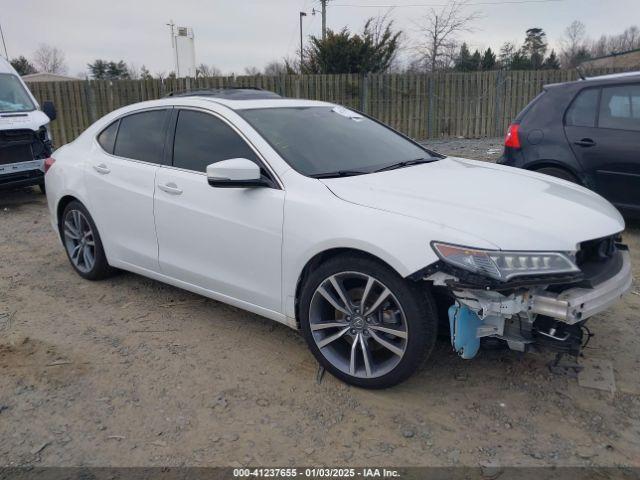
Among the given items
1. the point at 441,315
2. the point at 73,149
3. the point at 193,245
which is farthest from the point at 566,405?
the point at 73,149

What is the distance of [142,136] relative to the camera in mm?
4383

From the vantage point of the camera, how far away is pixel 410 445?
8.92ft

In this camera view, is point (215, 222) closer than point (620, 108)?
Yes

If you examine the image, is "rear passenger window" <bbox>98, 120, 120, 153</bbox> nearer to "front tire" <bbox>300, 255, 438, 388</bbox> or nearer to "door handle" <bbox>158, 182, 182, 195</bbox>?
"door handle" <bbox>158, 182, 182, 195</bbox>

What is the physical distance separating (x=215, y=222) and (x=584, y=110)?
4360 millimetres

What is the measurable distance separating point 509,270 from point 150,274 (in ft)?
9.17

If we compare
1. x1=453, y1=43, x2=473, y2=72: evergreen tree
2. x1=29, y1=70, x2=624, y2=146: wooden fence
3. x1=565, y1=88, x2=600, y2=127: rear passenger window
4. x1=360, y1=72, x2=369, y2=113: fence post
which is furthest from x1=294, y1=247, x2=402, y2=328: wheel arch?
x1=453, y1=43, x2=473, y2=72: evergreen tree

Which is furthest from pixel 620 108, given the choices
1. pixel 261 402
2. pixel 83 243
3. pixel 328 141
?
pixel 83 243

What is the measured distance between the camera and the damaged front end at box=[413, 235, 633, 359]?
263cm

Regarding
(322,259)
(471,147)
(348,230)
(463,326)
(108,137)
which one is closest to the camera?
(463,326)

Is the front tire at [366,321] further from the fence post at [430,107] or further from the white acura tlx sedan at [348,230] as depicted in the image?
the fence post at [430,107]

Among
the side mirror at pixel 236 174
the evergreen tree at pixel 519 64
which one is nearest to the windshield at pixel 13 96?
the side mirror at pixel 236 174

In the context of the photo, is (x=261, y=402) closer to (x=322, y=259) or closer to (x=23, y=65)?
(x=322, y=259)

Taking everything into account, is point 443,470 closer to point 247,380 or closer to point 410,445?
point 410,445
